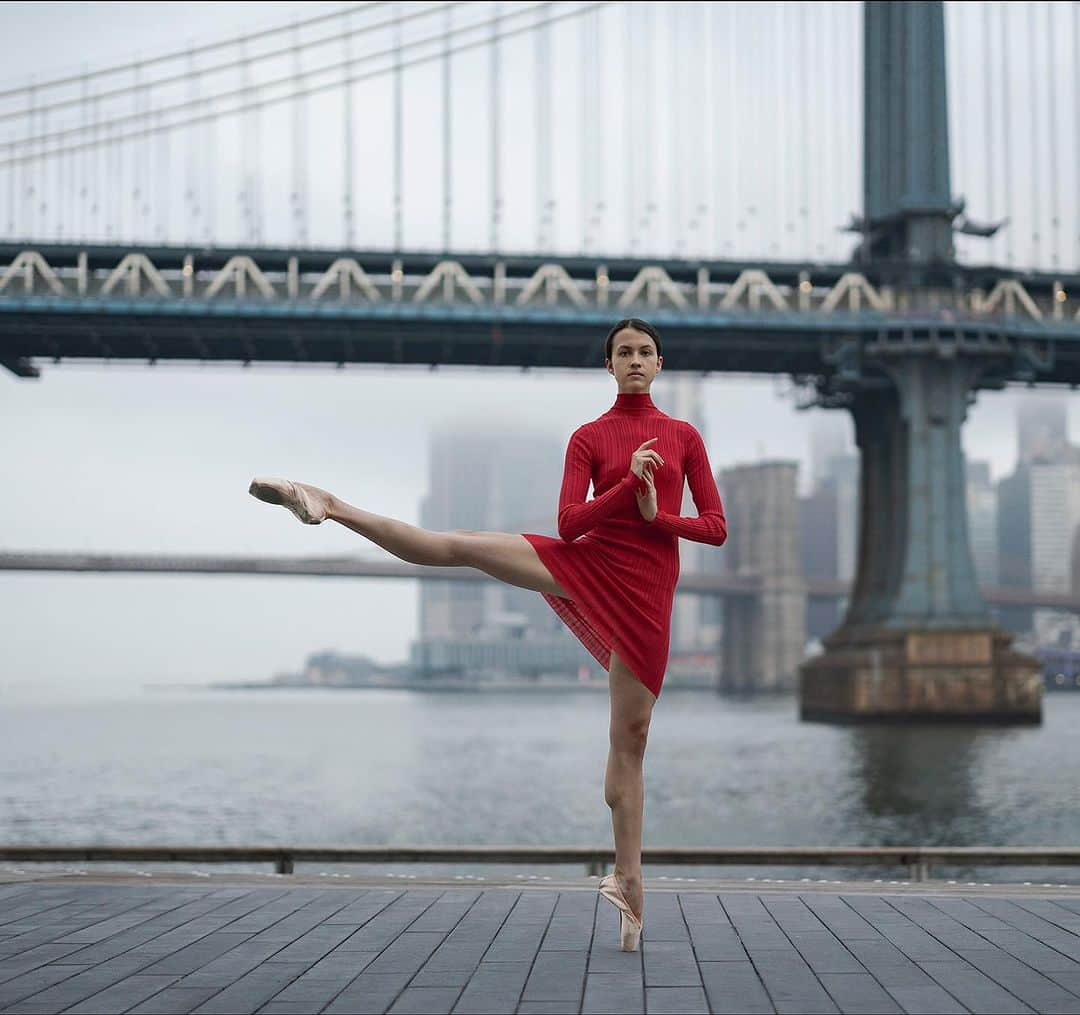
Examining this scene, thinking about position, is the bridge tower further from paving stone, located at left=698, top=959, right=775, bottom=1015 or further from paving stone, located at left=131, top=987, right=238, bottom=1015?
paving stone, located at left=131, top=987, right=238, bottom=1015

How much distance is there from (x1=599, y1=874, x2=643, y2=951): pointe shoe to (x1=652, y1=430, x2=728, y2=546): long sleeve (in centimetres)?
129

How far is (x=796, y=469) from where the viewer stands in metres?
138

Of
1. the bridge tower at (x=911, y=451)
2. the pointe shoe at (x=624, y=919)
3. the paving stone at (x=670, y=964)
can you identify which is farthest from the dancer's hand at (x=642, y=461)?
the bridge tower at (x=911, y=451)

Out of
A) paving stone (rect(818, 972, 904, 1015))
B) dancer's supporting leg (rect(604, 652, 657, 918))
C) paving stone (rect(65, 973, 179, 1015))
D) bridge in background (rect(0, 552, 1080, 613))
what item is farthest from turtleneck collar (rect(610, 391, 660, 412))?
bridge in background (rect(0, 552, 1080, 613))

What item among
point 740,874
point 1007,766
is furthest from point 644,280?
point 740,874

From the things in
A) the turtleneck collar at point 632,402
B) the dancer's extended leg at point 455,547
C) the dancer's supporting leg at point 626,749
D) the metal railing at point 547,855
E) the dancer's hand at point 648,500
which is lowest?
the metal railing at point 547,855

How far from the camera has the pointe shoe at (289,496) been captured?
5.41 m

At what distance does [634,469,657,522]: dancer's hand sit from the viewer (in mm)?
5652

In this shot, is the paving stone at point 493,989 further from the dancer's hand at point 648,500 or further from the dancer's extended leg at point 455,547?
the dancer's hand at point 648,500

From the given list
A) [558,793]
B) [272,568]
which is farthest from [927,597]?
[272,568]

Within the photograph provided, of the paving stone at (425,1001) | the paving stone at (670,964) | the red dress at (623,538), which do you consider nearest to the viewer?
the paving stone at (425,1001)

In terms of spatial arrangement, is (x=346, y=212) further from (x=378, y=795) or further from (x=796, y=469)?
(x=796, y=469)

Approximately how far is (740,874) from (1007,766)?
19.7 metres

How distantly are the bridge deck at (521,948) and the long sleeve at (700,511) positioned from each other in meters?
1.48
